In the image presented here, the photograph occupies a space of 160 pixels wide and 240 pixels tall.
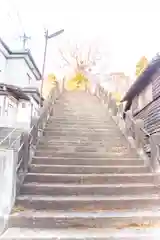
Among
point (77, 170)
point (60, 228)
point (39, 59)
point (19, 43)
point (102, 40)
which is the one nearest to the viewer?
point (60, 228)

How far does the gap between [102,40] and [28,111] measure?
36611 millimetres

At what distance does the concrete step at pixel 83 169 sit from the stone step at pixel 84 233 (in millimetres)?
2153

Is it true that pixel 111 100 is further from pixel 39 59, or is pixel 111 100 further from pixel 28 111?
pixel 39 59

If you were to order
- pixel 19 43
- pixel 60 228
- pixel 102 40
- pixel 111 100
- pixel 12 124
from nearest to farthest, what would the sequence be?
pixel 60 228 < pixel 111 100 < pixel 12 124 < pixel 19 43 < pixel 102 40

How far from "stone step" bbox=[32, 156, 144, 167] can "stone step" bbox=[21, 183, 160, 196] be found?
45.3 inches

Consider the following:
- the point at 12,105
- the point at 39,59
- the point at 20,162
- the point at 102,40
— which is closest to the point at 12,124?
the point at 12,105

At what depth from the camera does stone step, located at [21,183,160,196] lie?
6.09m

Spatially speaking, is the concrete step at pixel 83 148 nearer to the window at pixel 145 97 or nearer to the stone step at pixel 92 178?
the stone step at pixel 92 178

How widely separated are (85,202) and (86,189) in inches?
22.0

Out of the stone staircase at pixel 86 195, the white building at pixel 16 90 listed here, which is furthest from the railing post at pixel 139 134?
the white building at pixel 16 90

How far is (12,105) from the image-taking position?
1842 centimetres

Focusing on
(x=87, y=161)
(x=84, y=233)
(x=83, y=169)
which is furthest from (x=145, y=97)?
(x=84, y=233)

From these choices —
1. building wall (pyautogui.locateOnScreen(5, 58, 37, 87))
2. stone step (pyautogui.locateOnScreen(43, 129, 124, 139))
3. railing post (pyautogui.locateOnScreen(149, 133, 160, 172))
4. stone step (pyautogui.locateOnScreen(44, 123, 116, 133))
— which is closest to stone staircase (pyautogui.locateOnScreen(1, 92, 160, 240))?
railing post (pyautogui.locateOnScreen(149, 133, 160, 172))

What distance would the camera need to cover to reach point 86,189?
6184 mm
